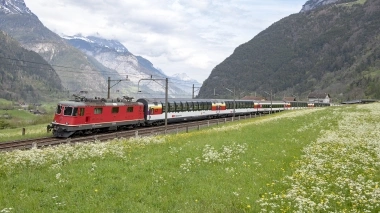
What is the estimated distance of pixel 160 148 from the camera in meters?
23.8

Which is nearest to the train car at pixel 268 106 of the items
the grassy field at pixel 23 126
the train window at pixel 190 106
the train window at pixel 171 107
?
the train window at pixel 190 106

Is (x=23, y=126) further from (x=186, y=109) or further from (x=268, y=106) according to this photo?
(x=268, y=106)

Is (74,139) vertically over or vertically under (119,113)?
under

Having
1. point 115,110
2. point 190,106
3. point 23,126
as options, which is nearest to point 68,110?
point 115,110

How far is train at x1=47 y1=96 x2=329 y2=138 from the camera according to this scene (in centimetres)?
3703

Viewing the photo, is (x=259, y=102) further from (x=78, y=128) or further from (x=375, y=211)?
(x=375, y=211)

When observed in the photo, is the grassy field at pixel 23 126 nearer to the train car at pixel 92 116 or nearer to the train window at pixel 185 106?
the train car at pixel 92 116

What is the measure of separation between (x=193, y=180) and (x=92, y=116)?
26.8 meters

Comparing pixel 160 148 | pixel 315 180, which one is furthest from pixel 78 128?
pixel 315 180

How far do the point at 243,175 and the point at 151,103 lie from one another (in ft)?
124

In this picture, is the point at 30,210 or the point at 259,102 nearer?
the point at 30,210

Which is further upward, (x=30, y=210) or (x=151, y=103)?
(x=151, y=103)

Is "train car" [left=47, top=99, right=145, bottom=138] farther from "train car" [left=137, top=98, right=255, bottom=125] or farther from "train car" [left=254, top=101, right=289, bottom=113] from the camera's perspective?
"train car" [left=254, top=101, right=289, bottom=113]

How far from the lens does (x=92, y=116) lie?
39.4 metres
